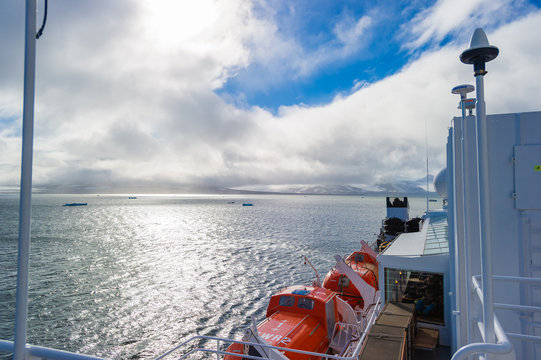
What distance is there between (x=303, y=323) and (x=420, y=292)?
5.35 metres

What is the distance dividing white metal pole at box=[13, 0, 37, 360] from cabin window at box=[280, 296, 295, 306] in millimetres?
11787

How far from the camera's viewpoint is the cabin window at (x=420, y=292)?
40.4ft

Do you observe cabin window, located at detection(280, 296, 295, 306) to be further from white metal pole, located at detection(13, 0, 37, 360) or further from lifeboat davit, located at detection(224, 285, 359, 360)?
white metal pole, located at detection(13, 0, 37, 360)

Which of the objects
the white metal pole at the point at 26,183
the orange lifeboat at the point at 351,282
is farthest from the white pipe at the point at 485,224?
the orange lifeboat at the point at 351,282

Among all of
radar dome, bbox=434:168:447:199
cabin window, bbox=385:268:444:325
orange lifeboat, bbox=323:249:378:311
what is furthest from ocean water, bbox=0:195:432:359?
radar dome, bbox=434:168:447:199

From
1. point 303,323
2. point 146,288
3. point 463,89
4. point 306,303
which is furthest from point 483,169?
point 146,288

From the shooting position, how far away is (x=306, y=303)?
13062 millimetres

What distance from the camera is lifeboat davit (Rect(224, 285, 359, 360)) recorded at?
35.9 ft

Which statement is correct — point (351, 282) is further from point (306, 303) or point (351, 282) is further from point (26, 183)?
point (26, 183)

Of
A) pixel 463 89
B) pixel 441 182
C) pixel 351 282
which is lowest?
pixel 351 282

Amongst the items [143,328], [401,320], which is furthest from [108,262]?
[401,320]

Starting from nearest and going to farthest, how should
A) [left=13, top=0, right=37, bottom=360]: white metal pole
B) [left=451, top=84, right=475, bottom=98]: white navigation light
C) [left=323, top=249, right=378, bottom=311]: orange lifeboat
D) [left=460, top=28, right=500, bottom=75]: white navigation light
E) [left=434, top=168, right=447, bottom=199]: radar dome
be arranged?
[left=13, top=0, right=37, bottom=360]: white metal pole → [left=460, top=28, right=500, bottom=75]: white navigation light → [left=451, top=84, right=475, bottom=98]: white navigation light → [left=323, top=249, right=378, bottom=311]: orange lifeboat → [left=434, top=168, right=447, bottom=199]: radar dome

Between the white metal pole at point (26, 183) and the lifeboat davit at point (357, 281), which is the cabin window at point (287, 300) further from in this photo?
the white metal pole at point (26, 183)

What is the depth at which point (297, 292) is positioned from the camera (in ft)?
44.2
